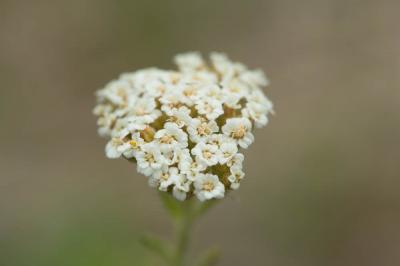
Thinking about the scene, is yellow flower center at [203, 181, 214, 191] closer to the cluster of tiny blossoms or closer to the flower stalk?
the cluster of tiny blossoms

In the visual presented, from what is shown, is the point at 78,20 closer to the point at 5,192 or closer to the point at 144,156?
the point at 5,192

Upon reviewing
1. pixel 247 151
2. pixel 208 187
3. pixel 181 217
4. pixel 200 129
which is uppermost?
pixel 247 151

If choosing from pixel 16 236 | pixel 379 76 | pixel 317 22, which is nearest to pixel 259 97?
pixel 16 236

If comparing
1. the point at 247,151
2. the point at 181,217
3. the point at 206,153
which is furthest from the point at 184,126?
the point at 247,151

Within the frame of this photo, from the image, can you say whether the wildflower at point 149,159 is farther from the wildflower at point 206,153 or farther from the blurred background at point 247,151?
the blurred background at point 247,151

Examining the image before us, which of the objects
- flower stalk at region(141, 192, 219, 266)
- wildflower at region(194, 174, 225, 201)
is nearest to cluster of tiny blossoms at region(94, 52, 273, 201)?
wildflower at region(194, 174, 225, 201)

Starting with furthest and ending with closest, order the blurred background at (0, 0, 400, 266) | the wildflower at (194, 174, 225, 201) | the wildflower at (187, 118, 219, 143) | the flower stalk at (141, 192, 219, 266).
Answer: the blurred background at (0, 0, 400, 266) → the flower stalk at (141, 192, 219, 266) → the wildflower at (187, 118, 219, 143) → the wildflower at (194, 174, 225, 201)

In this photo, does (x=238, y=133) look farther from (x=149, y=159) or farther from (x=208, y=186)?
(x=149, y=159)
